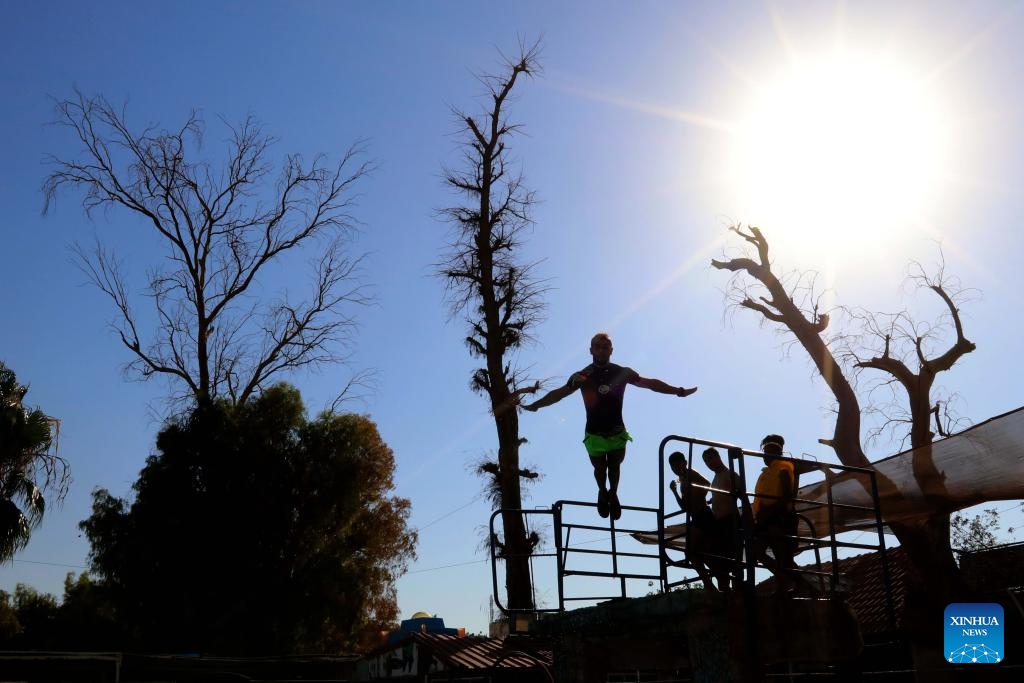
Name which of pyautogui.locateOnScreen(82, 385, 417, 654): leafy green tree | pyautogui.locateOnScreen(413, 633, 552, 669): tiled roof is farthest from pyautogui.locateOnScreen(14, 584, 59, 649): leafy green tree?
pyautogui.locateOnScreen(413, 633, 552, 669): tiled roof

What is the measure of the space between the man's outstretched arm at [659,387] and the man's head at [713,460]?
0.67m

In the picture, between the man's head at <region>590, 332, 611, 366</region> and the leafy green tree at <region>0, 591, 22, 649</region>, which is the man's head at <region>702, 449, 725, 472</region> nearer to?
the man's head at <region>590, 332, 611, 366</region>

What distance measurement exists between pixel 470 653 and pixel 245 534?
7.81m

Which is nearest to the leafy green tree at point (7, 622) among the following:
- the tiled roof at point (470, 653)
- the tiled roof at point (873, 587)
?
the tiled roof at point (470, 653)

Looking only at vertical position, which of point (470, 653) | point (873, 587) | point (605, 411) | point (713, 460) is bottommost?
point (470, 653)

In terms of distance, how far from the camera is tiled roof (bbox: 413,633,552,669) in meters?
16.5

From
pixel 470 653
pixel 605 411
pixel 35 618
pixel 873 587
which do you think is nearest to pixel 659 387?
pixel 605 411

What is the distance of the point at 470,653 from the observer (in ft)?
57.3

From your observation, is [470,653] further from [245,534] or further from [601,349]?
[601,349]

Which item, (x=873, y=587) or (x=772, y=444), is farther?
(x=873, y=587)

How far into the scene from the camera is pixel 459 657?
666 inches

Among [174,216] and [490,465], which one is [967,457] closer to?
[490,465]

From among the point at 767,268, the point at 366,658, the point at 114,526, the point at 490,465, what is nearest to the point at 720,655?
the point at 490,465

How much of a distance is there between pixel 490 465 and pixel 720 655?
400 inches
